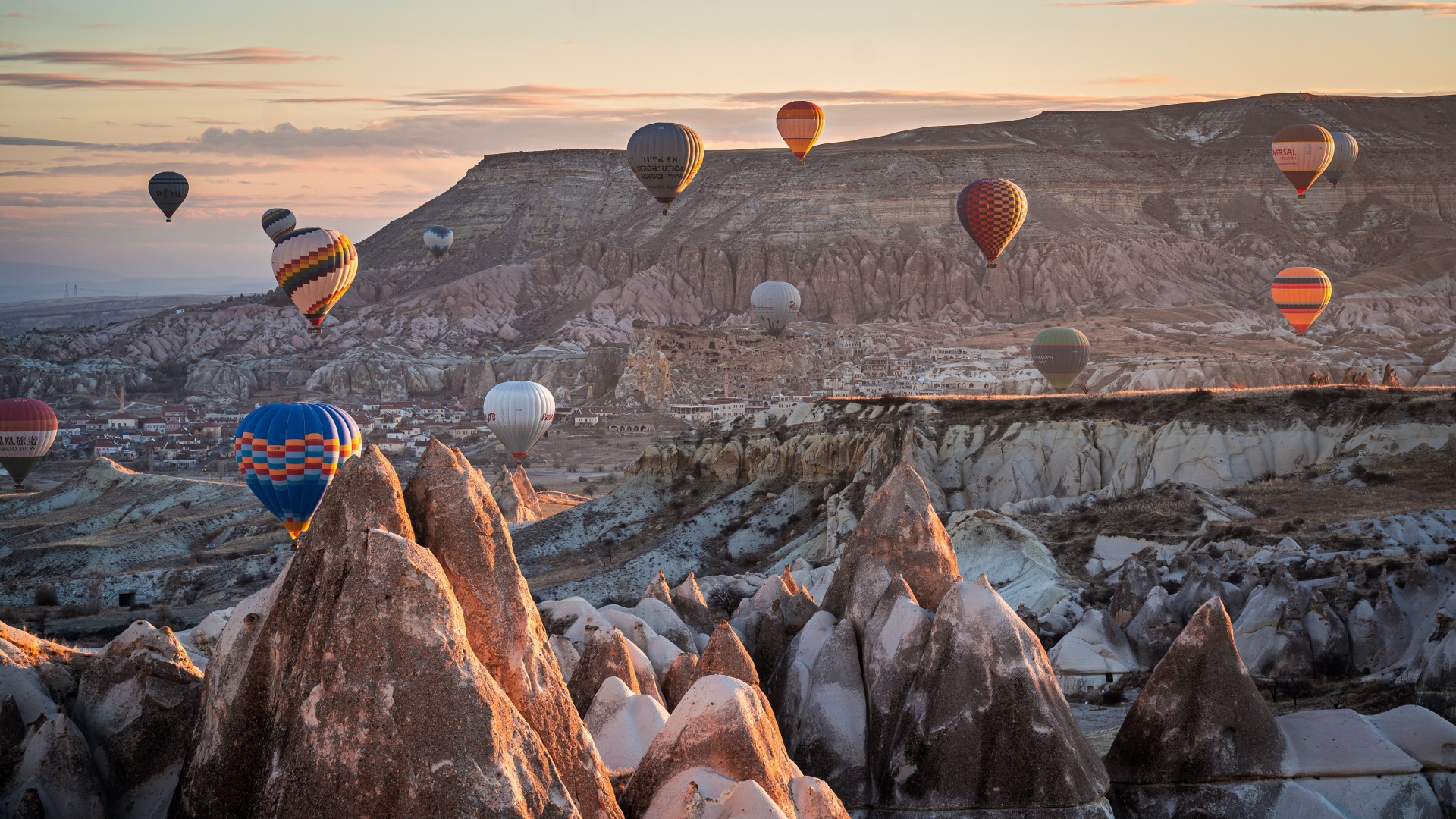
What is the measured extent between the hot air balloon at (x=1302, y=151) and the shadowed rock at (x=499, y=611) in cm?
10079

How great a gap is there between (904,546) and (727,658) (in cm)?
340

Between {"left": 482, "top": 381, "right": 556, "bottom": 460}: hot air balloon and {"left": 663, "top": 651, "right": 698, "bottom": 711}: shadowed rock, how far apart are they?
5561 centimetres

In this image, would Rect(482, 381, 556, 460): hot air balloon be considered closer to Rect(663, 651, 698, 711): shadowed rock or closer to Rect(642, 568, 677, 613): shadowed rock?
Rect(642, 568, 677, 613): shadowed rock

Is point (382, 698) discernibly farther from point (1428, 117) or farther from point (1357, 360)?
point (1428, 117)

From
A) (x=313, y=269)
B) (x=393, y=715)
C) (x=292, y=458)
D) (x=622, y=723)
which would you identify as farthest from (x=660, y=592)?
(x=313, y=269)

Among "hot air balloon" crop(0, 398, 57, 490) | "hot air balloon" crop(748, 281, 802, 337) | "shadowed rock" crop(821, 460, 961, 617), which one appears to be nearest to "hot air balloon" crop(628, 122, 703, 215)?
"hot air balloon" crop(748, 281, 802, 337)

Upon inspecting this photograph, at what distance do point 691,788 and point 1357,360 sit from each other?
94.7m

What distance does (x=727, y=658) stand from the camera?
14805 mm

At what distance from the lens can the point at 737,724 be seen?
10312 millimetres

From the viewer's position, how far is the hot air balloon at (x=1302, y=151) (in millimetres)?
98812

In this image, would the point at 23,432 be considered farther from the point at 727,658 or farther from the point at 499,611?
the point at 499,611

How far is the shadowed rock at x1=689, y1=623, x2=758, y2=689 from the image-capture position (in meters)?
14.8

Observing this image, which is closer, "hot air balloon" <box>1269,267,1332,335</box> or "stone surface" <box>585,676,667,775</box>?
"stone surface" <box>585,676,667,775</box>

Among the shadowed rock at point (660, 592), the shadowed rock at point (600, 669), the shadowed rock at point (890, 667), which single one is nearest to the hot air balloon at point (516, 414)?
the shadowed rock at point (660, 592)
